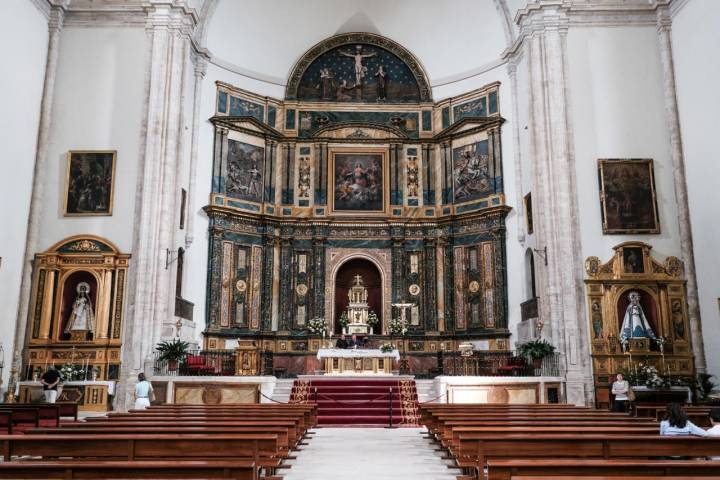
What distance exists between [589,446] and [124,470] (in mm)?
4253

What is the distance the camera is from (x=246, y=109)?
1017 inches

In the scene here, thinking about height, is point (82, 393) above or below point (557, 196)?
below

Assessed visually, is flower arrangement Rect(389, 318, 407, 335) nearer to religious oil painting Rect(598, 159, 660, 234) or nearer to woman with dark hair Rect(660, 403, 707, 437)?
religious oil painting Rect(598, 159, 660, 234)

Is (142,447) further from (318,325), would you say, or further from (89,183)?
(318,325)

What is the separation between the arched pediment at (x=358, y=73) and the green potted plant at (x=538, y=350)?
13.1 m

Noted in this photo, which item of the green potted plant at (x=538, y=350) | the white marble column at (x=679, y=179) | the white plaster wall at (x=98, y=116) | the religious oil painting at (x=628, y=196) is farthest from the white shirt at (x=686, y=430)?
the white plaster wall at (x=98, y=116)

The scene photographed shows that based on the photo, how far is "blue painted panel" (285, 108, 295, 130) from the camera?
2711 centimetres

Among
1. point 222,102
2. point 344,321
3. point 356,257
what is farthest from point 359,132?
point 344,321

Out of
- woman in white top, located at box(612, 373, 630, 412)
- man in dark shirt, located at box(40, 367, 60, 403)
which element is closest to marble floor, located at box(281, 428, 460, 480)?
woman in white top, located at box(612, 373, 630, 412)

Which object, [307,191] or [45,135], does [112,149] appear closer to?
[45,135]

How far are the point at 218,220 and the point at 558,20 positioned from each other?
1329 cm

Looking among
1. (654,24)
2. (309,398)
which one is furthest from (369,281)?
(654,24)

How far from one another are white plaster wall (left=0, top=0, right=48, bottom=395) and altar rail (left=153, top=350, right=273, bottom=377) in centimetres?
386

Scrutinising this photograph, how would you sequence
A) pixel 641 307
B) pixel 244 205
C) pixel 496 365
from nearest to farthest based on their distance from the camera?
pixel 641 307 → pixel 496 365 → pixel 244 205
